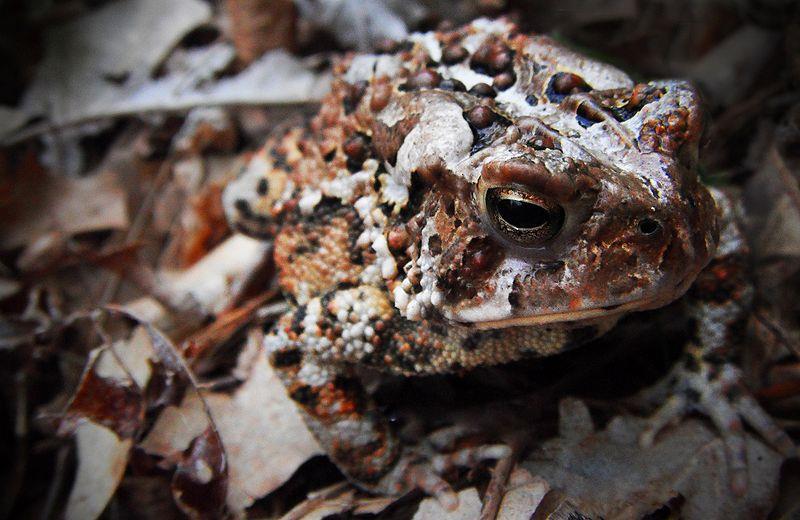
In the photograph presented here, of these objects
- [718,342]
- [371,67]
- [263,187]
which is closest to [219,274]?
[263,187]

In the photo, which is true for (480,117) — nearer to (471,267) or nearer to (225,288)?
(471,267)

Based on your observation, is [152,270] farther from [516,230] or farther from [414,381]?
[516,230]

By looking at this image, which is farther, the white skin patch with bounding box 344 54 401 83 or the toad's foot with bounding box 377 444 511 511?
the white skin patch with bounding box 344 54 401 83

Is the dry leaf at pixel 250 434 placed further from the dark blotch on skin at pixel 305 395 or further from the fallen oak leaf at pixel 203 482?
the dark blotch on skin at pixel 305 395

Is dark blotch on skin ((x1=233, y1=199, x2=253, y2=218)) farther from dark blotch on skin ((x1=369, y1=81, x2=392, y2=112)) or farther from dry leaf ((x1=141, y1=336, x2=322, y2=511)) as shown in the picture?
dark blotch on skin ((x1=369, y1=81, x2=392, y2=112))

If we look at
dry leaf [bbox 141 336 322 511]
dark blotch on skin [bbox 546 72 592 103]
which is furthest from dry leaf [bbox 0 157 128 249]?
dark blotch on skin [bbox 546 72 592 103]

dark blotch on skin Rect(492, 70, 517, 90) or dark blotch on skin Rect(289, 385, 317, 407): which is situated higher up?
dark blotch on skin Rect(492, 70, 517, 90)

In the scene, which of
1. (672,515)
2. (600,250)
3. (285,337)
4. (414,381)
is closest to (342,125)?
(285,337)

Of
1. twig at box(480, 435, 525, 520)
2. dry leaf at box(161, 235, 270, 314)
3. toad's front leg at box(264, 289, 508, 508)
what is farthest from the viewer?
dry leaf at box(161, 235, 270, 314)
